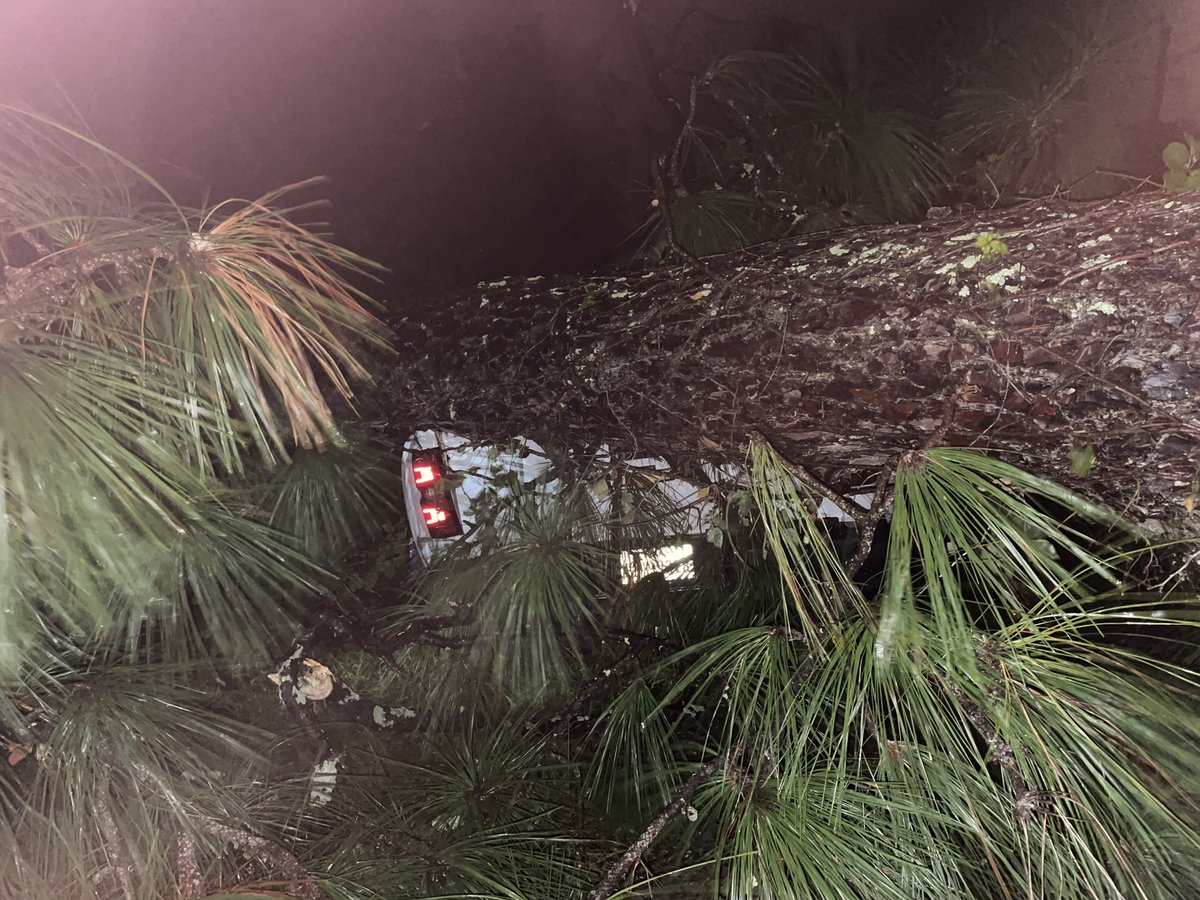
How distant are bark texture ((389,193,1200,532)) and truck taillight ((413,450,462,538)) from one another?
23 cm

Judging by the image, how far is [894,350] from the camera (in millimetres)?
581

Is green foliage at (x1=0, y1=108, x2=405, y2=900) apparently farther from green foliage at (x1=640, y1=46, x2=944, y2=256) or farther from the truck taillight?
green foliage at (x1=640, y1=46, x2=944, y2=256)

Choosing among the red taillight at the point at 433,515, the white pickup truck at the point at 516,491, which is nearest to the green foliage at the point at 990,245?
the white pickup truck at the point at 516,491

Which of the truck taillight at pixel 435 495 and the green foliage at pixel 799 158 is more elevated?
the green foliage at pixel 799 158

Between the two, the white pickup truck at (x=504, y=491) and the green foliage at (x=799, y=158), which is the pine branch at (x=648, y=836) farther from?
the green foliage at (x=799, y=158)

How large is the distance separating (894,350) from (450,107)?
104 cm

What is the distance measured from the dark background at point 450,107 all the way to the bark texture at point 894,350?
49 cm

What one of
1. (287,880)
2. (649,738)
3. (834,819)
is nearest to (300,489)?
(287,880)

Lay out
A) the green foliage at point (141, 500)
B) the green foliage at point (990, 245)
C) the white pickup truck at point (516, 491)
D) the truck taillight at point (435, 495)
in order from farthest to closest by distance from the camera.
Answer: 1. the truck taillight at point (435, 495)
2. the white pickup truck at point (516, 491)
3. the green foliage at point (990, 245)
4. the green foliage at point (141, 500)

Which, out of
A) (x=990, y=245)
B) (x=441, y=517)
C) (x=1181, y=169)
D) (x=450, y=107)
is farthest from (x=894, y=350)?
(x=450, y=107)

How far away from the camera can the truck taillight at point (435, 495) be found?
103 cm

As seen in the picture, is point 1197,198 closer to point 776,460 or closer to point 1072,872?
point 776,460

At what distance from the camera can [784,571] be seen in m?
0.57

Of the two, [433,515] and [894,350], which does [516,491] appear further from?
[894,350]
